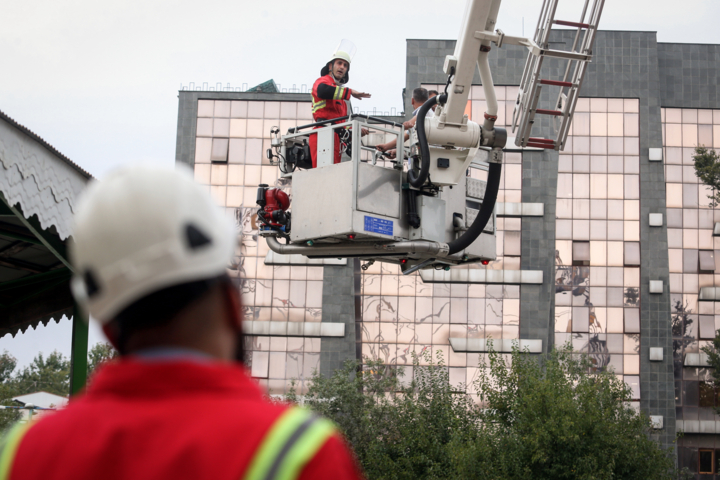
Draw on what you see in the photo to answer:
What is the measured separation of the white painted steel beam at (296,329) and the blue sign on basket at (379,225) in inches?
1452

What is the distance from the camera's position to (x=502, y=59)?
51.8 metres

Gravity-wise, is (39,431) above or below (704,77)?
below

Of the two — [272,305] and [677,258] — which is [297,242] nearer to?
[272,305]

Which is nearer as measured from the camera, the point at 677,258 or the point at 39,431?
the point at 39,431

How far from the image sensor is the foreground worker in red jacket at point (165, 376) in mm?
1645

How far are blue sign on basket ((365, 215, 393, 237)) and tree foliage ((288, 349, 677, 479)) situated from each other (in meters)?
20.7

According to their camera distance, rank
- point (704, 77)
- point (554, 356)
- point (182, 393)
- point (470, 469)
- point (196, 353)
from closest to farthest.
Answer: point (182, 393) → point (196, 353) → point (470, 469) → point (554, 356) → point (704, 77)

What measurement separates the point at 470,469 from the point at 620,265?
22181 mm

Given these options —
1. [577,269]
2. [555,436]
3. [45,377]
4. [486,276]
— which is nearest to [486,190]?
[555,436]

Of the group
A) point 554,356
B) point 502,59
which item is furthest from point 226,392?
point 502,59

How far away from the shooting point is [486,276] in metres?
49.8

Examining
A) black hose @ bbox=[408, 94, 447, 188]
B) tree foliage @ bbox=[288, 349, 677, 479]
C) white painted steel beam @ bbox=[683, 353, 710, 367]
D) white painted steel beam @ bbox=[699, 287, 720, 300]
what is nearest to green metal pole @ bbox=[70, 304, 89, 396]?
black hose @ bbox=[408, 94, 447, 188]

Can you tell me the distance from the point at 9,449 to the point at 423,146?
12105 mm

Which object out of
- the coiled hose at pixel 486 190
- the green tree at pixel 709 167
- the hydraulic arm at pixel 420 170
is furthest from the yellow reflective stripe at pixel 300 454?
the green tree at pixel 709 167
